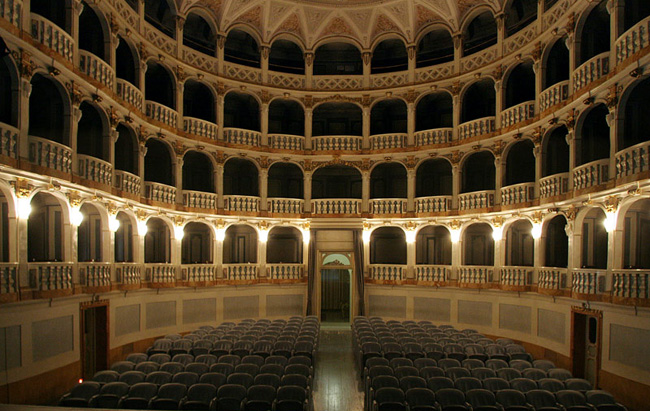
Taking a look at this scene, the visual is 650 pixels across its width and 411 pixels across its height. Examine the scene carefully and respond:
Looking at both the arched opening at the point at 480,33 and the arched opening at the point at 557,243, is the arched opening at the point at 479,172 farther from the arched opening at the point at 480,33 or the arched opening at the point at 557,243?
the arched opening at the point at 480,33

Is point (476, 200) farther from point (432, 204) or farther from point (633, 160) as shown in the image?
point (633, 160)

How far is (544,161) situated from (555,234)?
10.8 ft

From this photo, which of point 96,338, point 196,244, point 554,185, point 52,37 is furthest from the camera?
point 196,244

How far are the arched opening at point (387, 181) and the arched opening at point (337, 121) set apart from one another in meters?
2.74

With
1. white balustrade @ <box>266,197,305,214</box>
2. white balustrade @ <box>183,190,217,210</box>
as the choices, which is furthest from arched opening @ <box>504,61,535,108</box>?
white balustrade @ <box>183,190,217,210</box>

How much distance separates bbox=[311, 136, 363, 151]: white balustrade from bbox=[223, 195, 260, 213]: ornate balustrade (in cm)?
505

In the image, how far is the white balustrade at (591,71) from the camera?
15.5m

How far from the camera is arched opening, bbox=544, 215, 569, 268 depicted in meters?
20.5

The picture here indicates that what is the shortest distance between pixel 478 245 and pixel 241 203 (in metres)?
13.5

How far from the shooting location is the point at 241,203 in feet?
86.6

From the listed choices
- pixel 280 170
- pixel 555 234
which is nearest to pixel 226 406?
pixel 555 234


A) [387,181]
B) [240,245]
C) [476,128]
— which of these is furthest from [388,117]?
[240,245]

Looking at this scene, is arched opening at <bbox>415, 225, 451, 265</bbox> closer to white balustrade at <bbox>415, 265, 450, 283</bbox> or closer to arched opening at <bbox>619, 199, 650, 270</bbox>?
A: white balustrade at <bbox>415, 265, 450, 283</bbox>

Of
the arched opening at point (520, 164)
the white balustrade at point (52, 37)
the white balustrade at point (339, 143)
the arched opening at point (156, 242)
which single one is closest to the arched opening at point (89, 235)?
the arched opening at point (156, 242)
